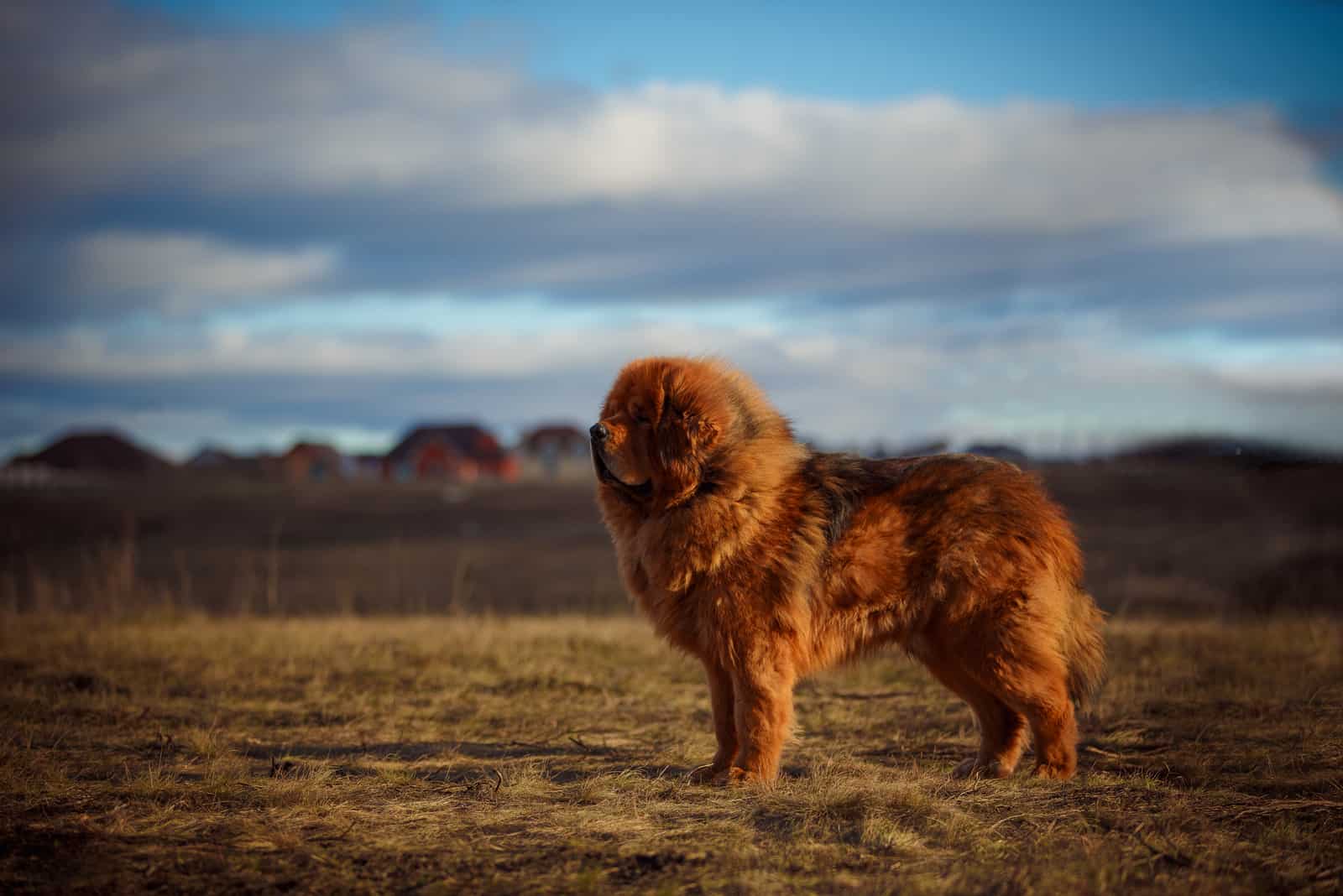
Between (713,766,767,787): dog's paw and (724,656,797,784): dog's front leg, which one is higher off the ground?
(724,656,797,784): dog's front leg

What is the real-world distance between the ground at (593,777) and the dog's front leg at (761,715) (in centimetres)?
20

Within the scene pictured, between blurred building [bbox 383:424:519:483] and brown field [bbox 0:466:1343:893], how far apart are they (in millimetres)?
64522

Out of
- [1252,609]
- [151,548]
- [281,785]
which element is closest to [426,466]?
[151,548]

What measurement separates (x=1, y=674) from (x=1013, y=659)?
8163 mm

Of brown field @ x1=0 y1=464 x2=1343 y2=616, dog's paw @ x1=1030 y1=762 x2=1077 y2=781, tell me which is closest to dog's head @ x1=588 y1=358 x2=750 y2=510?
dog's paw @ x1=1030 y1=762 x2=1077 y2=781

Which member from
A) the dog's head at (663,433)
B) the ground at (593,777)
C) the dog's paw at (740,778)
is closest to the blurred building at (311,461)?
the ground at (593,777)

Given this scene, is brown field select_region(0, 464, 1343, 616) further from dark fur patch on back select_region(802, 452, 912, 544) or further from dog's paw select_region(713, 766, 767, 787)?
dog's paw select_region(713, 766, 767, 787)

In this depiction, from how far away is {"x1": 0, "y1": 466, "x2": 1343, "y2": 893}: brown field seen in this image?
4266mm

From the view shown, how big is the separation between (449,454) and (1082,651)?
7487cm

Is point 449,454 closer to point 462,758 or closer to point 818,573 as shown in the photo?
point 462,758

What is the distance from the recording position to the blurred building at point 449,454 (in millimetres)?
77938

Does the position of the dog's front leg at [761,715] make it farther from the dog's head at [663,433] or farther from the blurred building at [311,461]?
the blurred building at [311,461]

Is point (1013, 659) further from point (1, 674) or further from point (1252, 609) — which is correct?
point (1252, 609)

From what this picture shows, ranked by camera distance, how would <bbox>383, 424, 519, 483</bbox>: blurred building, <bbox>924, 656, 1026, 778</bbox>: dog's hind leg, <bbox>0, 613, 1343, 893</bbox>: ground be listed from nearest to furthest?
1. <bbox>0, 613, 1343, 893</bbox>: ground
2. <bbox>924, 656, 1026, 778</bbox>: dog's hind leg
3. <bbox>383, 424, 519, 483</bbox>: blurred building
